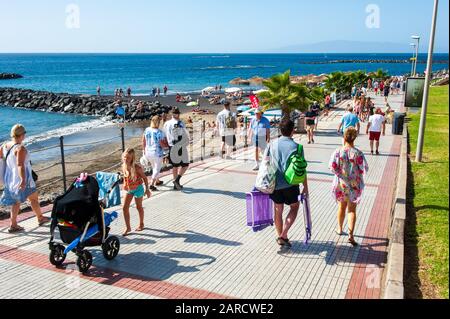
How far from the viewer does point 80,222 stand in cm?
563

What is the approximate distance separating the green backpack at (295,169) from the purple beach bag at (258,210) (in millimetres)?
699

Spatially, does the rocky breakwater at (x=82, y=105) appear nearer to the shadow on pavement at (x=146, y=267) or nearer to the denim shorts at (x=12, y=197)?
the denim shorts at (x=12, y=197)

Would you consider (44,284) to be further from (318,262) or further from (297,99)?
(297,99)

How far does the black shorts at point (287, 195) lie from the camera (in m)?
6.07

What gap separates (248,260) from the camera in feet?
20.1

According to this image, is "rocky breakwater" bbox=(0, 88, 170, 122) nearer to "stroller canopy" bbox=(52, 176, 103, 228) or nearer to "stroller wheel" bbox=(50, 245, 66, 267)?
"stroller wheel" bbox=(50, 245, 66, 267)

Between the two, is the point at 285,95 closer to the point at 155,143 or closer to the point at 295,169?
the point at 155,143

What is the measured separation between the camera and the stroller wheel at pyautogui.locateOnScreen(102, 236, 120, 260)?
6.00 metres

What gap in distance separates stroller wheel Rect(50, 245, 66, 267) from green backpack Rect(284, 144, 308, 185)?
3.22m

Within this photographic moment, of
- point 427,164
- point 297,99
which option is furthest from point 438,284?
point 297,99

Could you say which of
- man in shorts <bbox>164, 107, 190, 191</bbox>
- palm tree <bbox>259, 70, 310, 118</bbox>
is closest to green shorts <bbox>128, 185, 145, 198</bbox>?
man in shorts <bbox>164, 107, 190, 191</bbox>

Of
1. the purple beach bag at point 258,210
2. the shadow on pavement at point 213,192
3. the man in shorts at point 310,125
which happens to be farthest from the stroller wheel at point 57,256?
the man in shorts at point 310,125

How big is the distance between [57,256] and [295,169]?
3420 mm

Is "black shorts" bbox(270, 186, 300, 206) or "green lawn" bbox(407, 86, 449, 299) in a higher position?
"black shorts" bbox(270, 186, 300, 206)
